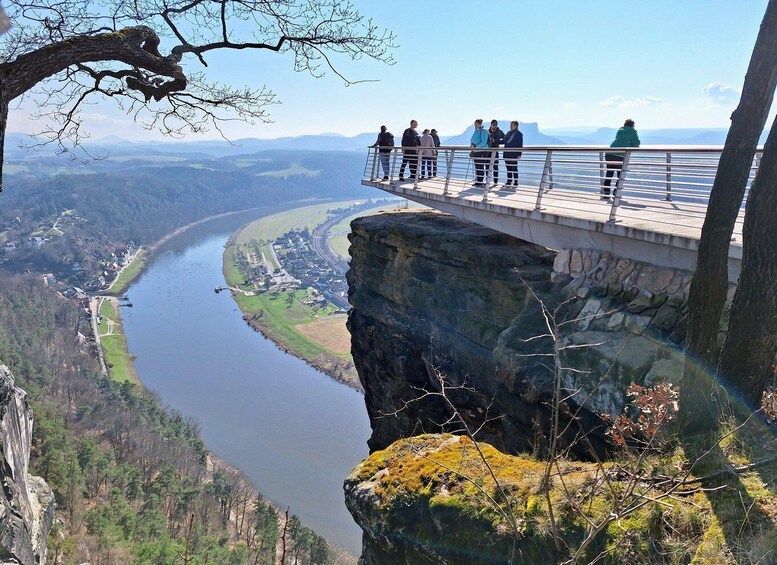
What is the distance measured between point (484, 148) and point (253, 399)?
4362cm

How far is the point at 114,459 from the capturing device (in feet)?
143

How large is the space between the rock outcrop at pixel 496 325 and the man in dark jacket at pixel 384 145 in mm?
2638

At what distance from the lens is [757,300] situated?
478 centimetres

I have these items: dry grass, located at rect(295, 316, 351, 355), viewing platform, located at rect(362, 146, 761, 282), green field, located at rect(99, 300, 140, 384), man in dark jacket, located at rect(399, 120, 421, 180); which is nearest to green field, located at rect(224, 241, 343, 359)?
dry grass, located at rect(295, 316, 351, 355)

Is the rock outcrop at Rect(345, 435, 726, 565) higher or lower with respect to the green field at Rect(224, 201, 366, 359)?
higher

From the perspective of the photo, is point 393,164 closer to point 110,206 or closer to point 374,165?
point 374,165

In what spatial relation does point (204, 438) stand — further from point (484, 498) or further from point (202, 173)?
point (202, 173)

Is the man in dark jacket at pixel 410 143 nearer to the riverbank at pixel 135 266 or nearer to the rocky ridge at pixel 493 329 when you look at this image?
the rocky ridge at pixel 493 329

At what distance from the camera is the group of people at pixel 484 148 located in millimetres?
10531

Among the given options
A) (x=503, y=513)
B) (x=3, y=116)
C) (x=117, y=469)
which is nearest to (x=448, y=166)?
(x=3, y=116)

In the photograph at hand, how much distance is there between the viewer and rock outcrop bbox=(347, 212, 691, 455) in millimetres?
7102

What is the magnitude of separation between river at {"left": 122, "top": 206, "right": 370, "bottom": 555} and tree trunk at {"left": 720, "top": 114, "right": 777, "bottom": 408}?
32.8 metres

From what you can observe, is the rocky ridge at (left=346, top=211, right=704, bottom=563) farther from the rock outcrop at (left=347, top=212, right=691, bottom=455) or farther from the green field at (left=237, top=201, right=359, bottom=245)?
the green field at (left=237, top=201, right=359, bottom=245)

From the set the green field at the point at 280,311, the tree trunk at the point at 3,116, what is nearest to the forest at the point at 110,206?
the green field at the point at 280,311
